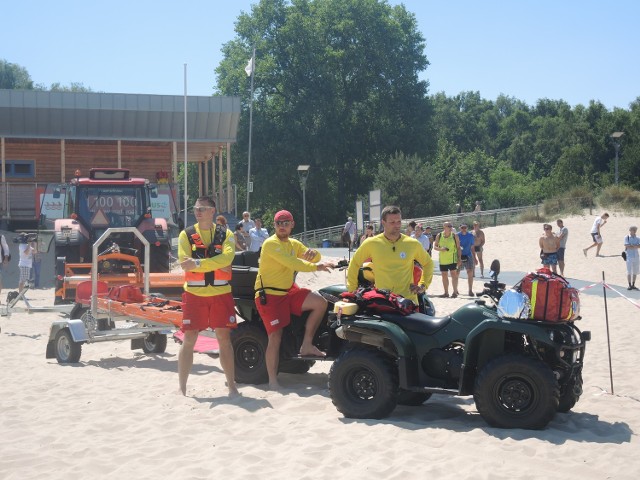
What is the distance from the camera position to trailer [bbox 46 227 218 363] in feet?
34.5

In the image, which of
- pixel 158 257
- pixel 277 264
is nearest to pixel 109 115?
pixel 158 257

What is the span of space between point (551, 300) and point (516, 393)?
2.52 feet

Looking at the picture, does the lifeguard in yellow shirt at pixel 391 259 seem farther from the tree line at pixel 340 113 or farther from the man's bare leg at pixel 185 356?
A: the tree line at pixel 340 113

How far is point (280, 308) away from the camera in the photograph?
28.4 ft

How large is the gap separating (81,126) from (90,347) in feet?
73.1

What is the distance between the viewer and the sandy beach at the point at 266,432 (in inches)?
226

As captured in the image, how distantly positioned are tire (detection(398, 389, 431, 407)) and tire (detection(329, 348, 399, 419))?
0.59 m

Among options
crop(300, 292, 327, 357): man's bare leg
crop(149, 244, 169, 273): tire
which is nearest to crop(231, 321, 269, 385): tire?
crop(300, 292, 327, 357): man's bare leg

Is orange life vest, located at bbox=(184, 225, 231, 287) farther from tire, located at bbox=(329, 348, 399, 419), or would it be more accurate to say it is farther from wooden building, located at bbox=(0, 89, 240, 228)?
wooden building, located at bbox=(0, 89, 240, 228)

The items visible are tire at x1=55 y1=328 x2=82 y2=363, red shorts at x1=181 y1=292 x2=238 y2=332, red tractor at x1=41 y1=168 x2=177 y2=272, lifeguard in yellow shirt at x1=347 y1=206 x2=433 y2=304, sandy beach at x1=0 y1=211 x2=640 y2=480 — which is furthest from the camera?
red tractor at x1=41 y1=168 x2=177 y2=272

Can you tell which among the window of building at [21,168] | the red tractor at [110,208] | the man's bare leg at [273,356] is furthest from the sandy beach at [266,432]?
the window of building at [21,168]

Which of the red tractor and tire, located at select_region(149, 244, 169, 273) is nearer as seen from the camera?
the red tractor

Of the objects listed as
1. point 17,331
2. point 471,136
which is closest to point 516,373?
point 17,331

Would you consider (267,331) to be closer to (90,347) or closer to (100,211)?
(90,347)
